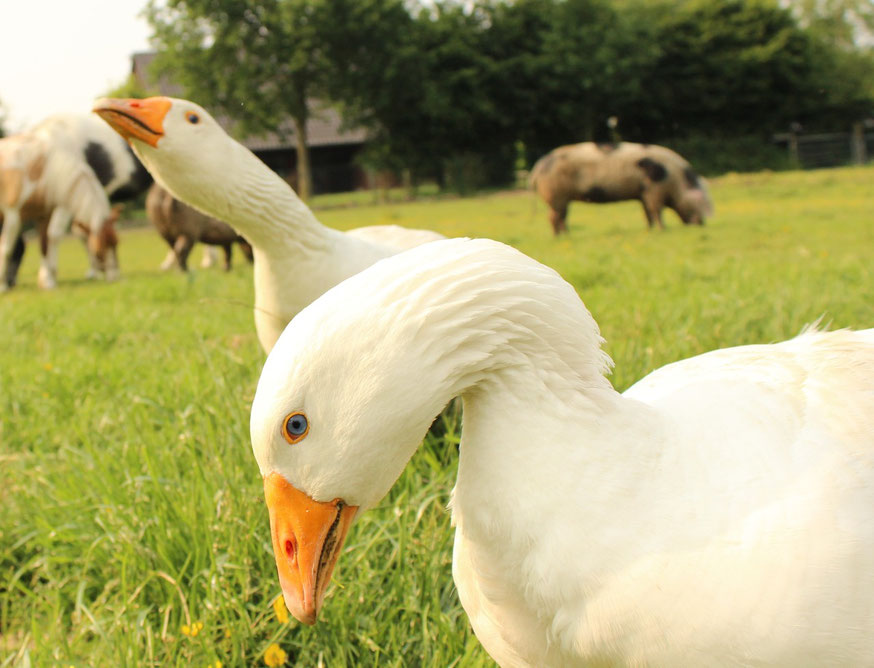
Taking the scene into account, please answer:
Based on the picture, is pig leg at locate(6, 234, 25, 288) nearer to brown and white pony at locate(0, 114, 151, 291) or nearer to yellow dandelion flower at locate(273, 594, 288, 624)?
brown and white pony at locate(0, 114, 151, 291)

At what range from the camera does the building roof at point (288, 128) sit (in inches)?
1116

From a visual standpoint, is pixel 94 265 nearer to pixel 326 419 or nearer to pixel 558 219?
pixel 558 219

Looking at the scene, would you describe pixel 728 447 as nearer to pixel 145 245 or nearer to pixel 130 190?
pixel 130 190

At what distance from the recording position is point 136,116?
2.57m

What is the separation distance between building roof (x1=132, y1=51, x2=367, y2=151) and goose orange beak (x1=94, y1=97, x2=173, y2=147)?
72.4 feet

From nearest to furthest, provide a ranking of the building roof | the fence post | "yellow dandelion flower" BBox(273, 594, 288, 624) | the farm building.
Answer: "yellow dandelion flower" BBox(273, 594, 288, 624), the building roof, the farm building, the fence post

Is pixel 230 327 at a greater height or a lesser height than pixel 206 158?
lesser

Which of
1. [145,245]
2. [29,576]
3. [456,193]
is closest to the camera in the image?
[29,576]

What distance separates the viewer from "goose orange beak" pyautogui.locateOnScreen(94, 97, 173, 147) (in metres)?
2.57

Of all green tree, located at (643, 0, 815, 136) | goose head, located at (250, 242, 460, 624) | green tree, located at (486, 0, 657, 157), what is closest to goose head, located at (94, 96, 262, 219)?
goose head, located at (250, 242, 460, 624)

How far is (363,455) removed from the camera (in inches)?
A: 48.8

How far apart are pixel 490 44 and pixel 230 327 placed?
31.7 meters

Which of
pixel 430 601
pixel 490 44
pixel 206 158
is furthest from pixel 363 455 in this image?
pixel 490 44

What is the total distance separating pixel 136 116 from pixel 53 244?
8300 mm
